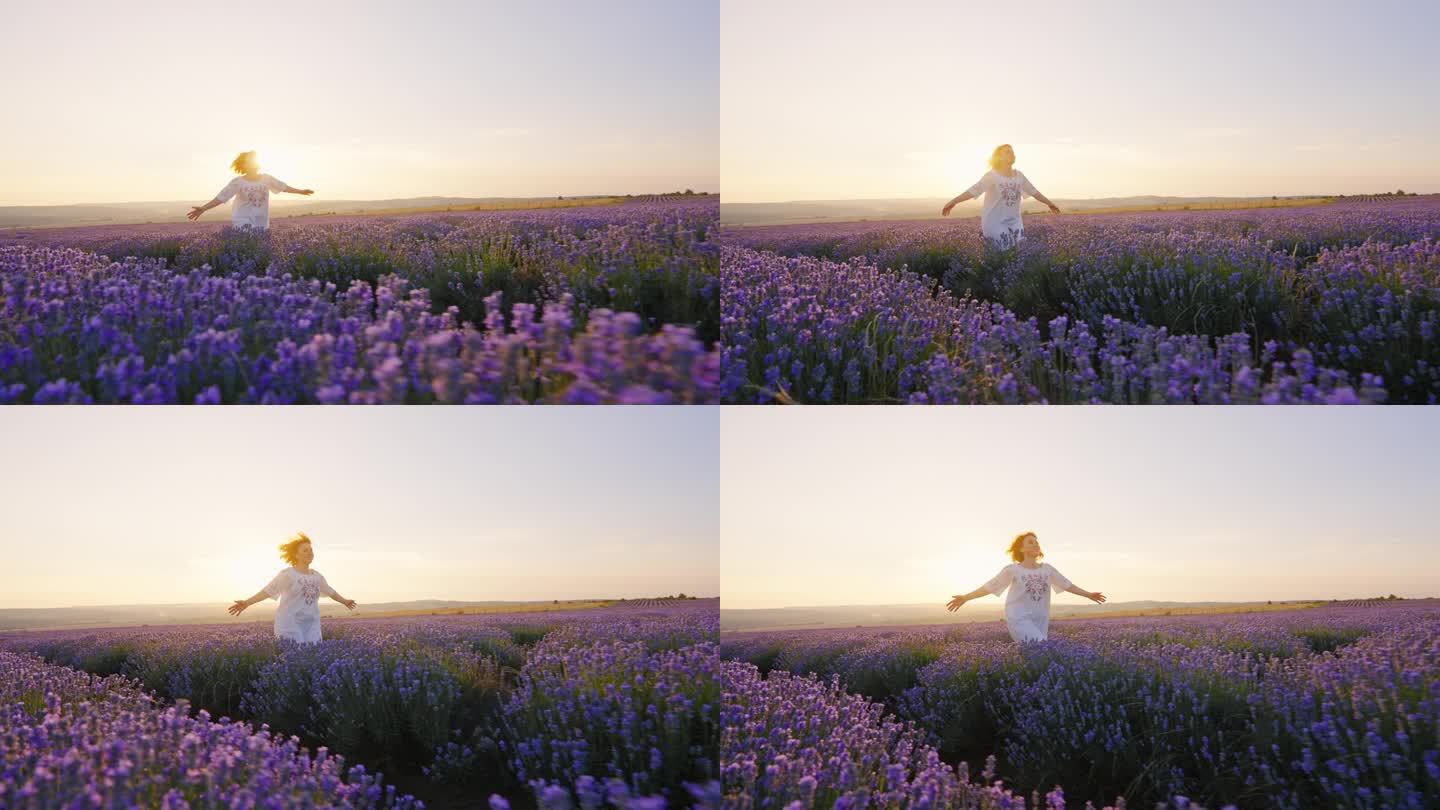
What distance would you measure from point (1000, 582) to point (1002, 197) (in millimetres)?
1738

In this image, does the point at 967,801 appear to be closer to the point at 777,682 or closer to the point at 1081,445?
the point at 777,682

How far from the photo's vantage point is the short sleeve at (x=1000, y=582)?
3.27m

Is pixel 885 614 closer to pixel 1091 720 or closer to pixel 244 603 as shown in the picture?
pixel 1091 720

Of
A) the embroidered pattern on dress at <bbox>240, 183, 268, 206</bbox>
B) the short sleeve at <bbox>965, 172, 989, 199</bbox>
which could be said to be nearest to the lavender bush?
the embroidered pattern on dress at <bbox>240, 183, 268, 206</bbox>

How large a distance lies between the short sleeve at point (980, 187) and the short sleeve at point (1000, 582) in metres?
Answer: 1.58

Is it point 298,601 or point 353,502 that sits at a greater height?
point 353,502

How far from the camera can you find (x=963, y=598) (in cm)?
315

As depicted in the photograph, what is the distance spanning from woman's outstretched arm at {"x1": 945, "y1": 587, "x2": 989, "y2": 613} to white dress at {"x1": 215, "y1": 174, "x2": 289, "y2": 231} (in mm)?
2895

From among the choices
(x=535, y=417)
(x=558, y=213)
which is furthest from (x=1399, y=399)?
(x=558, y=213)

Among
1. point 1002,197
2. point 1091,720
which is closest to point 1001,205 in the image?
point 1002,197

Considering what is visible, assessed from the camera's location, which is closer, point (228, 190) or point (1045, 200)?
point (228, 190)

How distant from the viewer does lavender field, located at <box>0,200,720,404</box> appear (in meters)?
2.28

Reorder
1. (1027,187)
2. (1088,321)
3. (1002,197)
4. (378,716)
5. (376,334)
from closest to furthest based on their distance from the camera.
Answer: (376,334), (378,716), (1088,321), (1027,187), (1002,197)

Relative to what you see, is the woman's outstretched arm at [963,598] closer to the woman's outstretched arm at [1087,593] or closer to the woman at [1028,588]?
the woman at [1028,588]
